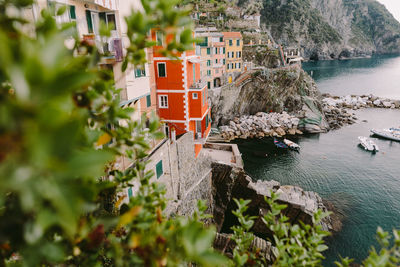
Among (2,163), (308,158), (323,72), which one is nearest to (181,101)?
(2,163)

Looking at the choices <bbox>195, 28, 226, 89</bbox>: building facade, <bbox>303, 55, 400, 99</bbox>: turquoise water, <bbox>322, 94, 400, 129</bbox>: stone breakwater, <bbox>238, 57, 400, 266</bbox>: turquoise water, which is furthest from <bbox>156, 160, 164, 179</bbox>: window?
<bbox>303, 55, 400, 99</bbox>: turquoise water

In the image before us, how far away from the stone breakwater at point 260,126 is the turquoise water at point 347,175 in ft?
7.23

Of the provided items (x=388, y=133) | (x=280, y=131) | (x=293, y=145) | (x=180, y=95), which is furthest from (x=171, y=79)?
(x=388, y=133)

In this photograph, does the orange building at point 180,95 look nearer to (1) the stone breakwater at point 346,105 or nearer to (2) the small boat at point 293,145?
(2) the small boat at point 293,145

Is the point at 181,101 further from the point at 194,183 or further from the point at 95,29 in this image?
the point at 95,29

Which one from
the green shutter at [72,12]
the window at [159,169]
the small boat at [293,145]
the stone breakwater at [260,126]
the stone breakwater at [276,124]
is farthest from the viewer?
the stone breakwater at [276,124]

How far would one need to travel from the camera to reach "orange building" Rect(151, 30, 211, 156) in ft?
51.1

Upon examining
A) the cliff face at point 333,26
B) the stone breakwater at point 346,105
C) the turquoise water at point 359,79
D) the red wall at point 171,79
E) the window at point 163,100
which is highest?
the cliff face at point 333,26

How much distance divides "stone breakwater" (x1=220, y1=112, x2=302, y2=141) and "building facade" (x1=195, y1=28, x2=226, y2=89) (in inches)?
298

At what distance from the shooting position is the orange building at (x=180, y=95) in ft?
51.1

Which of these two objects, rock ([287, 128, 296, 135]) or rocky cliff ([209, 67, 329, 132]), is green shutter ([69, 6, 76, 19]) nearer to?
rocky cliff ([209, 67, 329, 132])

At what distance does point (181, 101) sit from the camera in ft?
52.7

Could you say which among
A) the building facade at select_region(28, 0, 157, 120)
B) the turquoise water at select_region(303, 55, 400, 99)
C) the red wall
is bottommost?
the turquoise water at select_region(303, 55, 400, 99)

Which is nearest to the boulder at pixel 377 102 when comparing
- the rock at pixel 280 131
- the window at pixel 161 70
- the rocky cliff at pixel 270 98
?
the rocky cliff at pixel 270 98
